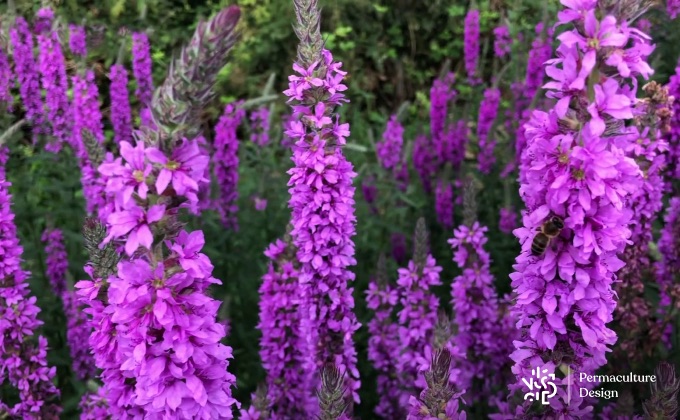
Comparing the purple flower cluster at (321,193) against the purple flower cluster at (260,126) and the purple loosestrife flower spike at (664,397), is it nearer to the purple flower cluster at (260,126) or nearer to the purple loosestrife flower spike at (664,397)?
the purple loosestrife flower spike at (664,397)

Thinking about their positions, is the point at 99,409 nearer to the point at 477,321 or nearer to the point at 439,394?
the point at 439,394

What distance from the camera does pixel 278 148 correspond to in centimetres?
650

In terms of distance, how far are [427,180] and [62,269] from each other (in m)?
3.04

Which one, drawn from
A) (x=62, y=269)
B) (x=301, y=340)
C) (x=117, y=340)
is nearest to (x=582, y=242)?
(x=117, y=340)

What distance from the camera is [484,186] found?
20.0 ft

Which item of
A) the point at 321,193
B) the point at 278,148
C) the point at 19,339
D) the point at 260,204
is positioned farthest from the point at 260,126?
the point at 19,339

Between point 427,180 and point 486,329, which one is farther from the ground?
point 427,180

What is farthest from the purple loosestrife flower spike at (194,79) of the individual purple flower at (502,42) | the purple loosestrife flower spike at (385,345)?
the individual purple flower at (502,42)

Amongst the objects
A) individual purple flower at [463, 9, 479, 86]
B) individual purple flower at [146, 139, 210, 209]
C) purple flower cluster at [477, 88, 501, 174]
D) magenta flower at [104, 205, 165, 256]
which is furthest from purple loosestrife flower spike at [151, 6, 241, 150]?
individual purple flower at [463, 9, 479, 86]

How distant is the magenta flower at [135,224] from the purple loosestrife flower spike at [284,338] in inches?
67.0

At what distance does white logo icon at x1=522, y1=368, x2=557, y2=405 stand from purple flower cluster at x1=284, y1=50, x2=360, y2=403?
0.92 m

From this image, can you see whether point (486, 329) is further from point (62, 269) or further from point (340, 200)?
point (62, 269)

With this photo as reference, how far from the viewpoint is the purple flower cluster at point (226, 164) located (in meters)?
5.15

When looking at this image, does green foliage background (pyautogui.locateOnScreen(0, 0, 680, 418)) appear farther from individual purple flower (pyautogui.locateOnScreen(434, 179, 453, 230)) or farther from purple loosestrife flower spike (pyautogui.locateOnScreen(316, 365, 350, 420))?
purple loosestrife flower spike (pyautogui.locateOnScreen(316, 365, 350, 420))
